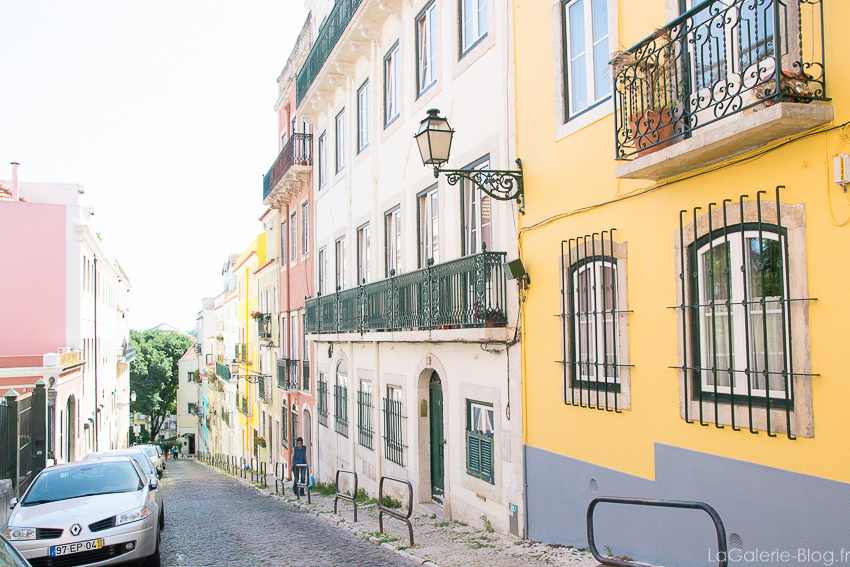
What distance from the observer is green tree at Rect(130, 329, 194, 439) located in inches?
2467

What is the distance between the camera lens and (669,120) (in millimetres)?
5910

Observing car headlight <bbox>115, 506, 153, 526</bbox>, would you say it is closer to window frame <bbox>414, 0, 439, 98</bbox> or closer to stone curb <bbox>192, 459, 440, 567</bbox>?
stone curb <bbox>192, 459, 440, 567</bbox>

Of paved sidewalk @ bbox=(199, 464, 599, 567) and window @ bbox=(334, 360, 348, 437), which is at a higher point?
window @ bbox=(334, 360, 348, 437)

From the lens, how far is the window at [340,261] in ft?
57.7

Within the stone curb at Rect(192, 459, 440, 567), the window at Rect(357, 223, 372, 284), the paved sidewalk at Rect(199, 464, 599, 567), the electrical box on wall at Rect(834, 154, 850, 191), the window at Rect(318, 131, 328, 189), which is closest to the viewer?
the electrical box on wall at Rect(834, 154, 850, 191)

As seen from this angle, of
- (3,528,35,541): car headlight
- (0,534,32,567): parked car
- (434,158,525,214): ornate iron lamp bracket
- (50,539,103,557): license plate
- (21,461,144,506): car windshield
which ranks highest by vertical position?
(434,158,525,214): ornate iron lamp bracket

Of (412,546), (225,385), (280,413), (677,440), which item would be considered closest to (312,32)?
(280,413)

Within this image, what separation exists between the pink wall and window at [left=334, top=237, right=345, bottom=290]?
13008 millimetres

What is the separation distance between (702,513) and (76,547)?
633 cm

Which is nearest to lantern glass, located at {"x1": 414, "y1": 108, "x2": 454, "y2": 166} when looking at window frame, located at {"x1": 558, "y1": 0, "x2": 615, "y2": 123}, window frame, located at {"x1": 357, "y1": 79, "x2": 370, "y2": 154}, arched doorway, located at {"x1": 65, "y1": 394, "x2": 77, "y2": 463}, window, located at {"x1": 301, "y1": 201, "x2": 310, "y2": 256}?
window frame, located at {"x1": 558, "y1": 0, "x2": 615, "y2": 123}

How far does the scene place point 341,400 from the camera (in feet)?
56.9

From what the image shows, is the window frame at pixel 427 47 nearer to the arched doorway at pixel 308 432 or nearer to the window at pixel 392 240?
the window at pixel 392 240

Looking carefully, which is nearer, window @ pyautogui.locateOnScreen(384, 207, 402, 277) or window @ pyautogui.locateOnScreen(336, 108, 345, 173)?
window @ pyautogui.locateOnScreen(384, 207, 402, 277)

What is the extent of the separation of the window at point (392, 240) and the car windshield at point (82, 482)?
5.93m
